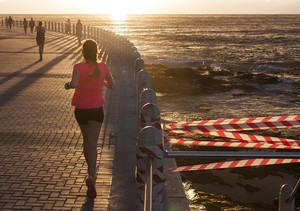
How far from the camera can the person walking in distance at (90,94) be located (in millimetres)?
6154

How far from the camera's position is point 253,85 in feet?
91.5

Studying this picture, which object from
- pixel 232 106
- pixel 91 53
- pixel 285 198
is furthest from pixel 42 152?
pixel 232 106

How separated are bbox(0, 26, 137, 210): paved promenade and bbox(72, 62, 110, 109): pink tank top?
1.12 meters

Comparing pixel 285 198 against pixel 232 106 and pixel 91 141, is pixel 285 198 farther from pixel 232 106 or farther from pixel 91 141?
pixel 232 106

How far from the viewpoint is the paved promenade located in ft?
20.1

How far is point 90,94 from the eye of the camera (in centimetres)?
626

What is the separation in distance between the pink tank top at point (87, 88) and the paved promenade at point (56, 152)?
112 centimetres

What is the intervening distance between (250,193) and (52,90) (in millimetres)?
7259

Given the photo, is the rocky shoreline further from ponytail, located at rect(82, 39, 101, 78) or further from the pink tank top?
ponytail, located at rect(82, 39, 101, 78)

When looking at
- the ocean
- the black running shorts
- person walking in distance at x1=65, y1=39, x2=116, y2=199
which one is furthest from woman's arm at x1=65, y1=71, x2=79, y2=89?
the ocean

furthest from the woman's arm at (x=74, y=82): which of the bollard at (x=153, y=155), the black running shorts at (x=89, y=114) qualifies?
the bollard at (x=153, y=155)

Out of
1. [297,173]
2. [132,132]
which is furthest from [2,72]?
[297,173]

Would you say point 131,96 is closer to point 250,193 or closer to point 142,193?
point 250,193

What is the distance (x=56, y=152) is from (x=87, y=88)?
7.07 ft
